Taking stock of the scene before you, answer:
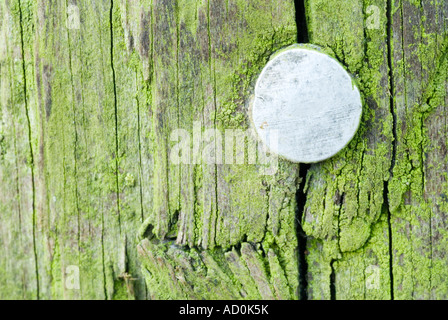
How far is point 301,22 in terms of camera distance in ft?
4.74

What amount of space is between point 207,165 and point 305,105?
45cm

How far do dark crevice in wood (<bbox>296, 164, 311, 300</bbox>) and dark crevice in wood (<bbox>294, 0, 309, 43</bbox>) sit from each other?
502 millimetres

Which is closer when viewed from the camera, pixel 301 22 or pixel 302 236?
pixel 301 22

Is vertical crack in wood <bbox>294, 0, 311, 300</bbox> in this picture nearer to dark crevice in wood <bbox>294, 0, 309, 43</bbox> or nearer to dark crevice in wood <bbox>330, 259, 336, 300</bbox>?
dark crevice in wood <bbox>294, 0, 309, 43</bbox>

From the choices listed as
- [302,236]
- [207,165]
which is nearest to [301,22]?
[207,165]

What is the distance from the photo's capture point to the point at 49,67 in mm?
1541

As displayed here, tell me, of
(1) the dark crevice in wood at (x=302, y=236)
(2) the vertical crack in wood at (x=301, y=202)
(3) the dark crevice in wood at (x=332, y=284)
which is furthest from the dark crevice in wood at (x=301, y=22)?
(3) the dark crevice in wood at (x=332, y=284)

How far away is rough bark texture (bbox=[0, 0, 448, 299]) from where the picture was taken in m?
1.42

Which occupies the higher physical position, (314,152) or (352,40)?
(352,40)

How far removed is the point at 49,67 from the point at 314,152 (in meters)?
1.13

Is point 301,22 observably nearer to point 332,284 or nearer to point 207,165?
point 207,165

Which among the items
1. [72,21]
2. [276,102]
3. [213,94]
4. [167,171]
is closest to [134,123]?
[167,171]

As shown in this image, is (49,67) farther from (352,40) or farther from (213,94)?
(352,40)

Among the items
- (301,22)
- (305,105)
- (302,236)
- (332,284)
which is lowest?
(332,284)
